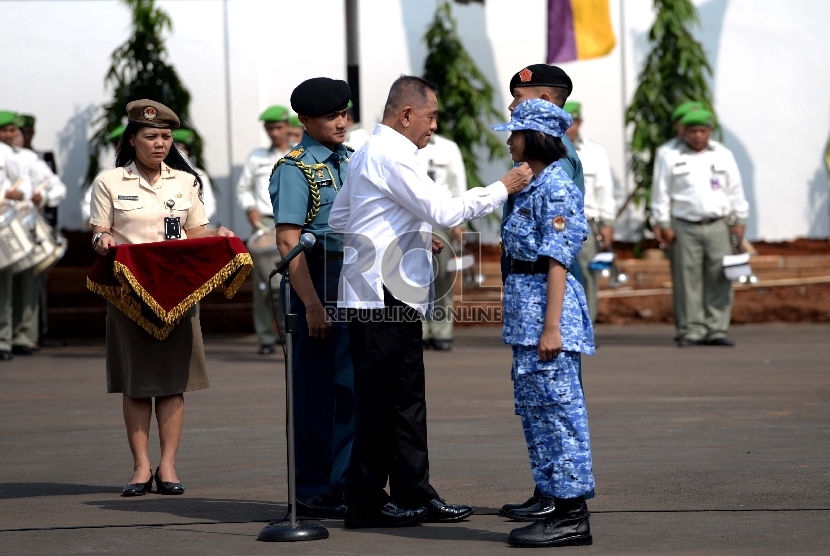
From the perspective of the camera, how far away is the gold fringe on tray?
7172 millimetres

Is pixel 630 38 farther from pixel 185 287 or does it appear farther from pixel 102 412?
pixel 185 287

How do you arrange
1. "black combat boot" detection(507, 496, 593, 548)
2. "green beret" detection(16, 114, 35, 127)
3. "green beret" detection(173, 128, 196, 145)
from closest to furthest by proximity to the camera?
"black combat boot" detection(507, 496, 593, 548) < "green beret" detection(173, 128, 196, 145) < "green beret" detection(16, 114, 35, 127)

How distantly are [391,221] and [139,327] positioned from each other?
67.9 inches

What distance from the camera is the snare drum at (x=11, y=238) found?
1367 cm

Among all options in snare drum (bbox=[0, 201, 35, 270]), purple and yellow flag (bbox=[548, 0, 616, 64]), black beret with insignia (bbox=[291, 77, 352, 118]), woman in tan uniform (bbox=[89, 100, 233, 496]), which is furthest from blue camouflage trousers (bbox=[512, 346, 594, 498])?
purple and yellow flag (bbox=[548, 0, 616, 64])

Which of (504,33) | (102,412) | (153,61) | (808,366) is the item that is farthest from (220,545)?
(504,33)

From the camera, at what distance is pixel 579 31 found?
1722 centimetres

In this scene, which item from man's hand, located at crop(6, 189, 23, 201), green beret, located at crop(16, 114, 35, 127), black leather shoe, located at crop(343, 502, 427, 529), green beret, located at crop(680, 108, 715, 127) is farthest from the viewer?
green beret, located at crop(16, 114, 35, 127)

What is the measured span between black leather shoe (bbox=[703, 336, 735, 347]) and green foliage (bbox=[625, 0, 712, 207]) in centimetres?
355

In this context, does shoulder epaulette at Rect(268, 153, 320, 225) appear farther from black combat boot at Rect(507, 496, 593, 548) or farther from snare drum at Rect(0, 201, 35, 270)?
snare drum at Rect(0, 201, 35, 270)

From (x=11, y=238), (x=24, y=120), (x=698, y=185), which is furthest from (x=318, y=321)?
(x=24, y=120)

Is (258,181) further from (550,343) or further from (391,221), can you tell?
(550,343)

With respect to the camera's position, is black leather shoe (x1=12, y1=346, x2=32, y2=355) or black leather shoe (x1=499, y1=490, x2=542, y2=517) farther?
black leather shoe (x1=12, y1=346, x2=32, y2=355)

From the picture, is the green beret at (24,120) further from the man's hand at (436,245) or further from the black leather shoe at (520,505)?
the black leather shoe at (520,505)
